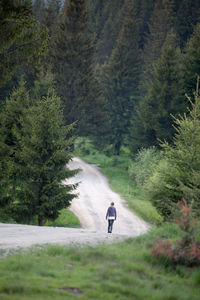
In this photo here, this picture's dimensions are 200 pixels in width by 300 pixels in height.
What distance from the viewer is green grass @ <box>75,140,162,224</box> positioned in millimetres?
23703

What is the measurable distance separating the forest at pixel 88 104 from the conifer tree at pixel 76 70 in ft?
0.43

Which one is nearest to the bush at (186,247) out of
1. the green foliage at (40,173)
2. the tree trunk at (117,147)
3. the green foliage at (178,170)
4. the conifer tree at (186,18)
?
the green foliage at (178,170)

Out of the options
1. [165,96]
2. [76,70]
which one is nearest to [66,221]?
[165,96]

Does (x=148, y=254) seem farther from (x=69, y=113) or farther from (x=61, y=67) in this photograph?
(x=61, y=67)

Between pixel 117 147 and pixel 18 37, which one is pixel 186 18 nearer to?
pixel 117 147

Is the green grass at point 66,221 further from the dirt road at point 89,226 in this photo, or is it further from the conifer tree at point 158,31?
the conifer tree at point 158,31

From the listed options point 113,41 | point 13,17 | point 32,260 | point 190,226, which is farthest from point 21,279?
A: point 113,41

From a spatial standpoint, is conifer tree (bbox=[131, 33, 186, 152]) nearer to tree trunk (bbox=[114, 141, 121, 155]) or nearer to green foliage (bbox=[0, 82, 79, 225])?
tree trunk (bbox=[114, 141, 121, 155])

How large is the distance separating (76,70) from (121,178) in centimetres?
1621

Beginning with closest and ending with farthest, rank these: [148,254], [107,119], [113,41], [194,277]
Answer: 1. [194,277]
2. [148,254]
3. [107,119]
4. [113,41]

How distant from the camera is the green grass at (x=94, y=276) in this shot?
5496mm

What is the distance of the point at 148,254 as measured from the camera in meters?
8.04

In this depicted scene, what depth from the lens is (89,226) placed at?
2044 cm

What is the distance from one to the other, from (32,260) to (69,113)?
111ft
